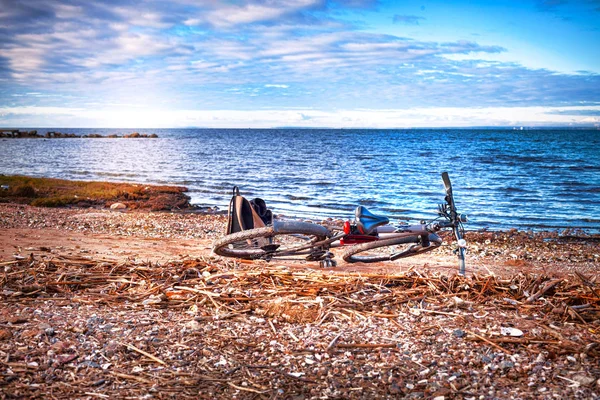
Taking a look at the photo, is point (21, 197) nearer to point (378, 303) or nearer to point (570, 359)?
point (378, 303)

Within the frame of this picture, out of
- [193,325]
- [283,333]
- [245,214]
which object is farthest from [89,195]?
[283,333]

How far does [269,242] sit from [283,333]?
3238 millimetres

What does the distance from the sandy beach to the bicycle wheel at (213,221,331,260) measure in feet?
1.08

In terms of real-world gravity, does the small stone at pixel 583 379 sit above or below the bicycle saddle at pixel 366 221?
below

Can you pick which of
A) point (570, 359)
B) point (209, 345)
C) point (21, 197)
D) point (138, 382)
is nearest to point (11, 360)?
point (138, 382)

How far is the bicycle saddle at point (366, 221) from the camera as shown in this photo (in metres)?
8.23

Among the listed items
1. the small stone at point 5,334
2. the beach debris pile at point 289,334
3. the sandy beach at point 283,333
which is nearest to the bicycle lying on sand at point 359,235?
the sandy beach at point 283,333

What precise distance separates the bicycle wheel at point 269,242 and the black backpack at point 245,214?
28 cm

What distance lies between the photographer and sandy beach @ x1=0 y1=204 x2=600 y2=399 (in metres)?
4.59

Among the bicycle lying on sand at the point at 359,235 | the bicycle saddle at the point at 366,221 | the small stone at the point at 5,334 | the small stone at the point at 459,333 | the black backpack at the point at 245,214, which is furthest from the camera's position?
the black backpack at the point at 245,214

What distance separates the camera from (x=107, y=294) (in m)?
7.09

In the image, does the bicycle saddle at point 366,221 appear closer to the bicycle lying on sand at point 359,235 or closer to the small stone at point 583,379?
the bicycle lying on sand at point 359,235

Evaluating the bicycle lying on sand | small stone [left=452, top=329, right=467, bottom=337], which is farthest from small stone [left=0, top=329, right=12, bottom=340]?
small stone [left=452, top=329, right=467, bottom=337]

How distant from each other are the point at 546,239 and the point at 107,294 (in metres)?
15.4
